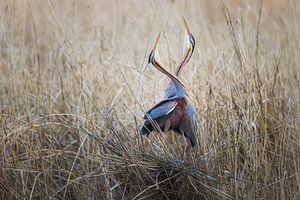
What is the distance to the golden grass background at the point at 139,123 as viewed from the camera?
1.87 m

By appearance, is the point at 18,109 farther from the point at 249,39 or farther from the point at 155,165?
the point at 249,39

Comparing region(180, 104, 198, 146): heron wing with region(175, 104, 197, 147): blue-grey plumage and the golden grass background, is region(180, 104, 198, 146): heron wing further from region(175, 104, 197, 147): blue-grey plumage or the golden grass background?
the golden grass background

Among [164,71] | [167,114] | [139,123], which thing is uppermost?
[164,71]

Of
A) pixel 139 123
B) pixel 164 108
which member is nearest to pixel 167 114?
pixel 164 108

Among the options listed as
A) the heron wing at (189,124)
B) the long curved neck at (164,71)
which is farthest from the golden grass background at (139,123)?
the long curved neck at (164,71)

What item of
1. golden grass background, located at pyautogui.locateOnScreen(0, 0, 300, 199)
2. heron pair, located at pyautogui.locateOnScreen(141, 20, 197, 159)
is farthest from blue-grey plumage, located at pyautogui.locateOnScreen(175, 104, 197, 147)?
golden grass background, located at pyautogui.locateOnScreen(0, 0, 300, 199)

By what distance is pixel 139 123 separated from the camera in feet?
7.00

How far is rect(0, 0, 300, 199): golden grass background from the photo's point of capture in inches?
73.5

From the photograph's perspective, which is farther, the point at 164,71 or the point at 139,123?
the point at 139,123

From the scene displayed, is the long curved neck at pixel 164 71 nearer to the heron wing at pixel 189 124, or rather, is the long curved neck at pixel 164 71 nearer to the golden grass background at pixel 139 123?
the heron wing at pixel 189 124

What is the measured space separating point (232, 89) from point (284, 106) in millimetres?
182

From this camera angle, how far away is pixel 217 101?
83.4 inches

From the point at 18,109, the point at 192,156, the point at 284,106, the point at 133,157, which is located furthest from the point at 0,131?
the point at 284,106

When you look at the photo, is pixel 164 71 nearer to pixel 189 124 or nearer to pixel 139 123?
pixel 189 124
